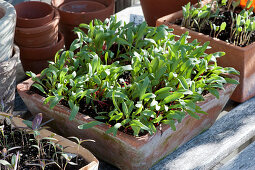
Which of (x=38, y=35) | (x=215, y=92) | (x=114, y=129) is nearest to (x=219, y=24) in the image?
(x=215, y=92)

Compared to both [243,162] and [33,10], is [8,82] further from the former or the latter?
[243,162]

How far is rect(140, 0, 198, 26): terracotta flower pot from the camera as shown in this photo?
2.45 m

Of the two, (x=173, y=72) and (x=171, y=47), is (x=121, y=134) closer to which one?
(x=173, y=72)

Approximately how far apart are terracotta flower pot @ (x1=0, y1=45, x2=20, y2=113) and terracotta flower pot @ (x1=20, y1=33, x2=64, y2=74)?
0.89ft

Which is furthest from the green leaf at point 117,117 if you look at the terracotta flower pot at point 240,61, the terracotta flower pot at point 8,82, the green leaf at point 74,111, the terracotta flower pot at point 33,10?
the terracotta flower pot at point 33,10

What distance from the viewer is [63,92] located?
161cm

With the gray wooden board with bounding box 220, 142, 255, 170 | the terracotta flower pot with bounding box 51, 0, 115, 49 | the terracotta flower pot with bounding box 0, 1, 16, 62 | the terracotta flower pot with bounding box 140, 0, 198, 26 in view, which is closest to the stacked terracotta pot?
the terracotta flower pot with bounding box 51, 0, 115, 49

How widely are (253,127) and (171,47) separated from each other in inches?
17.8

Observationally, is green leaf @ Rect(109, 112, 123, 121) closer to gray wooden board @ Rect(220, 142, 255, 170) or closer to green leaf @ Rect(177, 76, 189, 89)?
green leaf @ Rect(177, 76, 189, 89)

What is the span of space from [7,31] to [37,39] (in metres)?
Answer: 0.39

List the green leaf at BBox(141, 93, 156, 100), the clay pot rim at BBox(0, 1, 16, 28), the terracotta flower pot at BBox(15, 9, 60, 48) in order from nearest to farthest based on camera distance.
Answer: the green leaf at BBox(141, 93, 156, 100) < the clay pot rim at BBox(0, 1, 16, 28) < the terracotta flower pot at BBox(15, 9, 60, 48)

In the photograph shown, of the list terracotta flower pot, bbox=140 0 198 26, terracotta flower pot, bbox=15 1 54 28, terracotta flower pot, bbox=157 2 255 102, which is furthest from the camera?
terracotta flower pot, bbox=140 0 198 26

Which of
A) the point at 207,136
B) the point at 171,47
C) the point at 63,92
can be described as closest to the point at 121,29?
the point at 171,47

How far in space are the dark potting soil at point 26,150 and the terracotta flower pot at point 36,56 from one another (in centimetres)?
61
